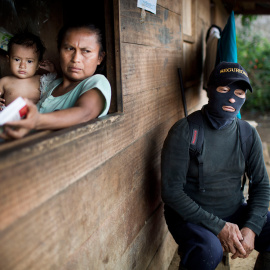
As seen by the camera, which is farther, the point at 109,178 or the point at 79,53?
the point at 79,53

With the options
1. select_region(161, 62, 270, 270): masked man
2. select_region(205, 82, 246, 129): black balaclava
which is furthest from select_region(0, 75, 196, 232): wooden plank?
select_region(205, 82, 246, 129): black balaclava

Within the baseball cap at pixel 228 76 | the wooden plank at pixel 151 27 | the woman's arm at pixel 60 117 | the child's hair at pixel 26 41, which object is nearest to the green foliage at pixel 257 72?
the wooden plank at pixel 151 27

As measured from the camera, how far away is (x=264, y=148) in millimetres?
6375

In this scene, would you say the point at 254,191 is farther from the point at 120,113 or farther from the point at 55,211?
the point at 55,211

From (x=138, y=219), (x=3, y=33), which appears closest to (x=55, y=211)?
(x=138, y=219)

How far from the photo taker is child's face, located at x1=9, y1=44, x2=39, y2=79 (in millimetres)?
2076

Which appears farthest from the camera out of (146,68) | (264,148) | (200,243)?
(264,148)

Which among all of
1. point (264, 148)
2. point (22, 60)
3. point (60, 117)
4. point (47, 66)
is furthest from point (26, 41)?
point (264, 148)

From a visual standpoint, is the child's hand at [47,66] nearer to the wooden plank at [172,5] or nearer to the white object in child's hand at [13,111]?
the wooden plank at [172,5]

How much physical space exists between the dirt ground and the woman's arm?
6.48 feet

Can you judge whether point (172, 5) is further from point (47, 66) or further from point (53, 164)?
point (53, 164)

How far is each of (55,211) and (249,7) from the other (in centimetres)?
663

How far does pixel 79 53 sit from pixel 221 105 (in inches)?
38.6

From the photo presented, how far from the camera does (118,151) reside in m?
1.69
